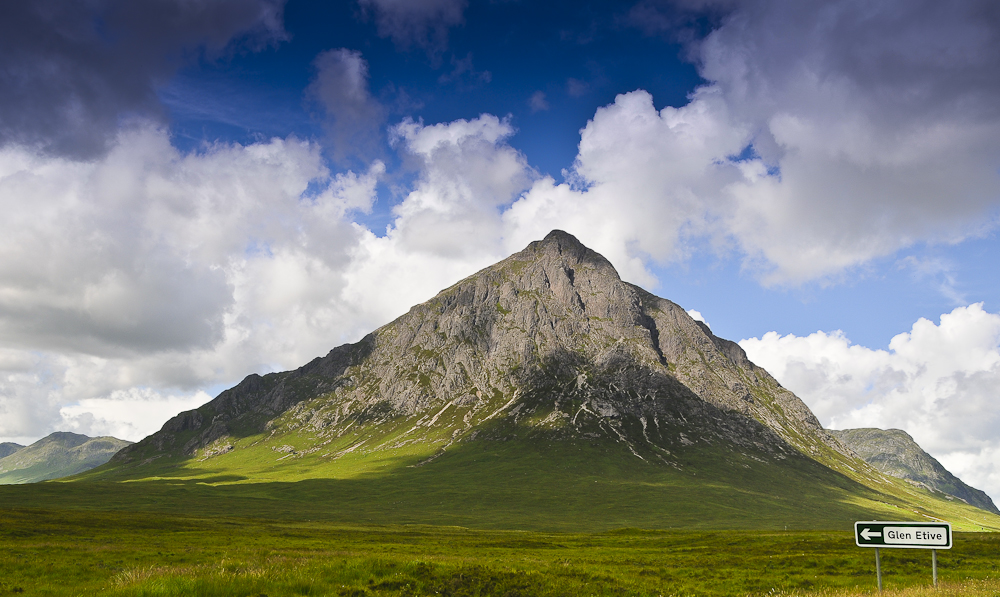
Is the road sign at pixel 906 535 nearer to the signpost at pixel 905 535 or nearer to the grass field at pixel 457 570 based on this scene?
the signpost at pixel 905 535

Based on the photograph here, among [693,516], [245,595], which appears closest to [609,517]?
[693,516]

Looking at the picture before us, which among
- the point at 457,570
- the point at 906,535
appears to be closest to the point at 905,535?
the point at 906,535

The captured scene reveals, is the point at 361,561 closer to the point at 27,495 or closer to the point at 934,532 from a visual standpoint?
the point at 934,532

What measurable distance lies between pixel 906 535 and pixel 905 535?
0.04 meters

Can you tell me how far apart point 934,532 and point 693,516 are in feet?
557

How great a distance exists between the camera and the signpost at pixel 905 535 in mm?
20491

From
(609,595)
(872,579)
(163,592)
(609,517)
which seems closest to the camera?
(163,592)

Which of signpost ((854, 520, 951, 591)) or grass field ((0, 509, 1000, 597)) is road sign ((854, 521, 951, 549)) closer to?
signpost ((854, 520, 951, 591))

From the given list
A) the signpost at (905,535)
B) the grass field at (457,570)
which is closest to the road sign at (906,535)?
the signpost at (905,535)

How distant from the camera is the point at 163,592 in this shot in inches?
→ 720

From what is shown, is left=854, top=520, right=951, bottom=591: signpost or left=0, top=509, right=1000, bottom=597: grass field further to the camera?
left=0, top=509, right=1000, bottom=597: grass field

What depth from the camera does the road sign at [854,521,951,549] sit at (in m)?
20.5

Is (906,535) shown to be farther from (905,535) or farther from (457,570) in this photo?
(457,570)

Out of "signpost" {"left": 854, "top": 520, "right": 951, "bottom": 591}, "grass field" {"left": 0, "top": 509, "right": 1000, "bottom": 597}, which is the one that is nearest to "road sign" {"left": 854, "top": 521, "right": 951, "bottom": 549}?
"signpost" {"left": 854, "top": 520, "right": 951, "bottom": 591}
